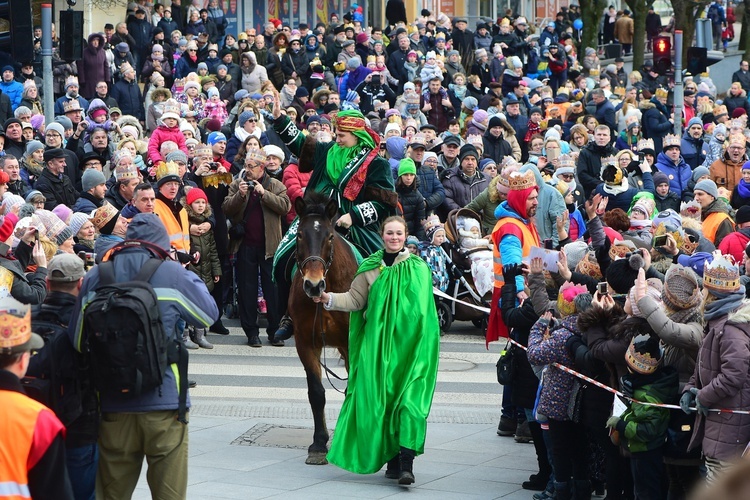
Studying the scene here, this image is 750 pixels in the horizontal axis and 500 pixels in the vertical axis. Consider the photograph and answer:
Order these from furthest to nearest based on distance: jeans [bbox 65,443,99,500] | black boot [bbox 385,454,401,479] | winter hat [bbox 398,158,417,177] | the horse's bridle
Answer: winter hat [bbox 398,158,417,177] < the horse's bridle < black boot [bbox 385,454,401,479] < jeans [bbox 65,443,99,500]

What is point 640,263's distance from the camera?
8547 millimetres

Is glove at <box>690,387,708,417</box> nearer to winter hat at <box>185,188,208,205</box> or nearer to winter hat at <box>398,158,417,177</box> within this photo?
winter hat at <box>185,188,208,205</box>

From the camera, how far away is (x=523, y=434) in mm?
10617

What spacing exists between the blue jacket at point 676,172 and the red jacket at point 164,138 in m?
7.21

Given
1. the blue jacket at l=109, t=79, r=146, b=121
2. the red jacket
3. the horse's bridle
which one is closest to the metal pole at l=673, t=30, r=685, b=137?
the red jacket

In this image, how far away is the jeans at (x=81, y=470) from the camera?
6621 millimetres

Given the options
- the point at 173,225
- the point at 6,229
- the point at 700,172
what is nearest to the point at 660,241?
the point at 173,225

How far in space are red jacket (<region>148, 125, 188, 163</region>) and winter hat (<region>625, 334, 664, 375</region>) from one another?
11574mm

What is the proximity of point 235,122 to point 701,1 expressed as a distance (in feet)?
73.7

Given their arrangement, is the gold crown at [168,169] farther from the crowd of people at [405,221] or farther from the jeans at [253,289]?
the jeans at [253,289]

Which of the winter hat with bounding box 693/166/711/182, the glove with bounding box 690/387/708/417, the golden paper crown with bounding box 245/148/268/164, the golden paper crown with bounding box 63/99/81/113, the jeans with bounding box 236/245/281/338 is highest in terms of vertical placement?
the golden paper crown with bounding box 63/99/81/113

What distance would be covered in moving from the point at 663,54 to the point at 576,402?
1667 cm

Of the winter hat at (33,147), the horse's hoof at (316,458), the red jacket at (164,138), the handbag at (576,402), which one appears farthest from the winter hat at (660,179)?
the handbag at (576,402)

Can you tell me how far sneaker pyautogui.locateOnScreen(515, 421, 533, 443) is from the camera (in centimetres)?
1059
